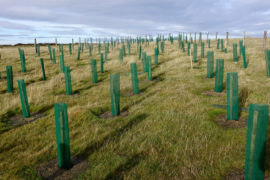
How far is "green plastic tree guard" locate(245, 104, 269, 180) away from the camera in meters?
2.42

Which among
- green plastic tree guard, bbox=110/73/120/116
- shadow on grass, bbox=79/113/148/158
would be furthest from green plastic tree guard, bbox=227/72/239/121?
green plastic tree guard, bbox=110/73/120/116

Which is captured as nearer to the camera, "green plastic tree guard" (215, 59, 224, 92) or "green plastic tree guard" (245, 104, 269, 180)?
"green plastic tree guard" (245, 104, 269, 180)

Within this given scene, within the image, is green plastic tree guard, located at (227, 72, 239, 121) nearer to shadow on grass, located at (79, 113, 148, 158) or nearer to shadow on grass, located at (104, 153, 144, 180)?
shadow on grass, located at (79, 113, 148, 158)

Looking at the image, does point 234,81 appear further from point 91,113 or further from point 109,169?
point 91,113

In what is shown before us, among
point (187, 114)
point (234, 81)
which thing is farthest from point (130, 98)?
point (234, 81)

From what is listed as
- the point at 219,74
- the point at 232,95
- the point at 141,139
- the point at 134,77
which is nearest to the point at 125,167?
the point at 141,139

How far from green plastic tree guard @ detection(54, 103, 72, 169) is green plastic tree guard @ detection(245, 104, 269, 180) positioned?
268 cm

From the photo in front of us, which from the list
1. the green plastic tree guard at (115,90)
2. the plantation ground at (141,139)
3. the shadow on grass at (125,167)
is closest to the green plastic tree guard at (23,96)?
the plantation ground at (141,139)

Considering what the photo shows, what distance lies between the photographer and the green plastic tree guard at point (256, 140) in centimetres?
242

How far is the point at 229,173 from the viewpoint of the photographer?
3.02m

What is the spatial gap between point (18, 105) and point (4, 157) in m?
3.91

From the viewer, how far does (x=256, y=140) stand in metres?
2.50

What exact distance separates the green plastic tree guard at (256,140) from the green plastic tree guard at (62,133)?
2676mm

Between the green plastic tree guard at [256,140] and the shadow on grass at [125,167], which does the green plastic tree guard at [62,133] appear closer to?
the shadow on grass at [125,167]
